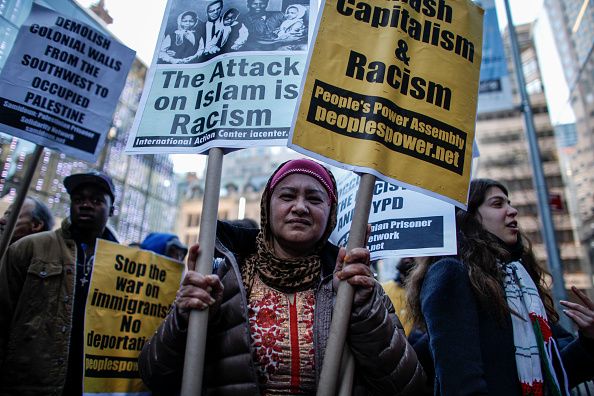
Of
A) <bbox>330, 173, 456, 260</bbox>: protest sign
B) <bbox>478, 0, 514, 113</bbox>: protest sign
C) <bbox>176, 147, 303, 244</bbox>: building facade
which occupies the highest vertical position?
<bbox>176, 147, 303, 244</bbox>: building facade

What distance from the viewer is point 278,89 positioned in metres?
2.29

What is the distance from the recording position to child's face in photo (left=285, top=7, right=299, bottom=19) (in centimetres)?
240

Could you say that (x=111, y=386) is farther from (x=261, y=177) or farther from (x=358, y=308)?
(x=261, y=177)

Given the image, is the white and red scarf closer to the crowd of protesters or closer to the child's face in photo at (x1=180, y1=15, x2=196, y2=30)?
the crowd of protesters

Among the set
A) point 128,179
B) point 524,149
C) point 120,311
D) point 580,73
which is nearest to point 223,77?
point 120,311

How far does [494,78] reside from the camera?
834 cm

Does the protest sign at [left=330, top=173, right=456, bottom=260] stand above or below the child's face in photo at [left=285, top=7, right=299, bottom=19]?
below

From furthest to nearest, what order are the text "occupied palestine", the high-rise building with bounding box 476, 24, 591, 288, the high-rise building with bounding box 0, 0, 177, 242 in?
the high-rise building with bounding box 476, 24, 591, 288 < the high-rise building with bounding box 0, 0, 177, 242 < the text "occupied palestine"

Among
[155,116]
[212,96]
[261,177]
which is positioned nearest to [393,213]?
[212,96]

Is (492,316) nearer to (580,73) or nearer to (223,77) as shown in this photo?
(223,77)

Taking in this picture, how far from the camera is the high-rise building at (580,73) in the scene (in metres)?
11.0

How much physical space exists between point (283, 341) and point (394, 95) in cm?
120

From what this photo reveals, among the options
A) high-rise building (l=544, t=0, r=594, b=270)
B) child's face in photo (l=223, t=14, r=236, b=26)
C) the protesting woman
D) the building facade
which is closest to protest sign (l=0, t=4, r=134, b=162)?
child's face in photo (l=223, t=14, r=236, b=26)

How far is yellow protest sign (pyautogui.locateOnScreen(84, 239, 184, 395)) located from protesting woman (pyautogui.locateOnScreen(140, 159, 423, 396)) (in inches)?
47.3
